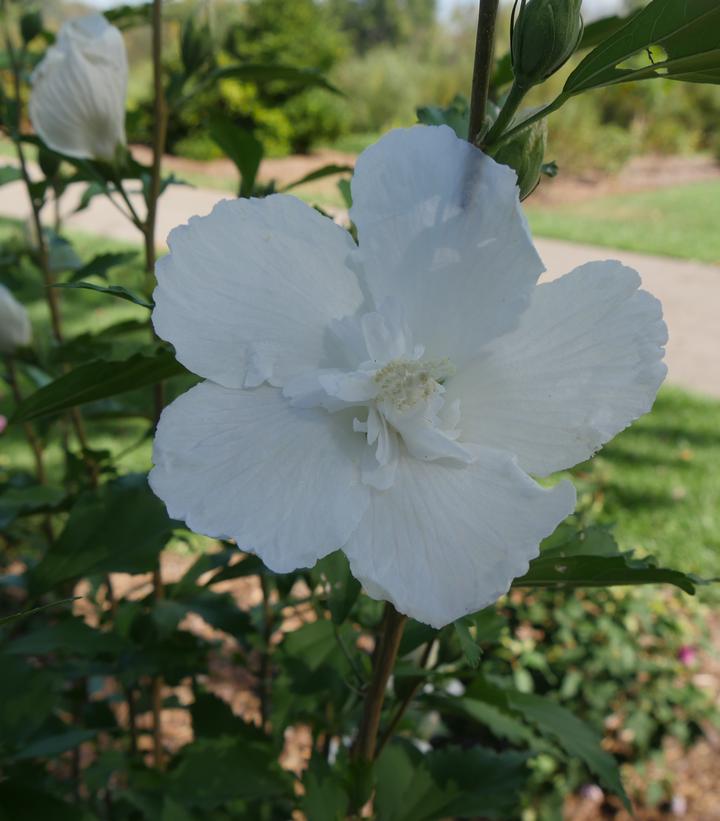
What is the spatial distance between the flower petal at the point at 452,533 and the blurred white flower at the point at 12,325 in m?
0.96

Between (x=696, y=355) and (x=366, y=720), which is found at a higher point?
(x=366, y=720)

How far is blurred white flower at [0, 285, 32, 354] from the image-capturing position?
4.43 feet

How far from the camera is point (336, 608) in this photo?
86cm

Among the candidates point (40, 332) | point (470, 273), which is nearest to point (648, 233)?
point (40, 332)

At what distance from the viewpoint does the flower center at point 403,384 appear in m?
0.61

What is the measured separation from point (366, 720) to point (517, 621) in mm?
1593

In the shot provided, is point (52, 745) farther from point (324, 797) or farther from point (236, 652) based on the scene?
point (236, 652)

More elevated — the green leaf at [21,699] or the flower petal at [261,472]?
the flower petal at [261,472]

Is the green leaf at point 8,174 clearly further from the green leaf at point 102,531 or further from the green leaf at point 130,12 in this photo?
the green leaf at point 102,531

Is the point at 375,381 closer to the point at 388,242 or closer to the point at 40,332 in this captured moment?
the point at 388,242

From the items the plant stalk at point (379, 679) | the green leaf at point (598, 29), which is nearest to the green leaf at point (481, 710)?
the plant stalk at point (379, 679)

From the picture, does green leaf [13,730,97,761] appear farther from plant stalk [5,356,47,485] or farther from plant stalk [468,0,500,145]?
plant stalk [468,0,500,145]

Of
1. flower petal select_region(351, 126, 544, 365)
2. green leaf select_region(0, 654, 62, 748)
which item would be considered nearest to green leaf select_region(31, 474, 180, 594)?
green leaf select_region(0, 654, 62, 748)

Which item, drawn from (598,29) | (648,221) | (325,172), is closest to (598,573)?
(598,29)
